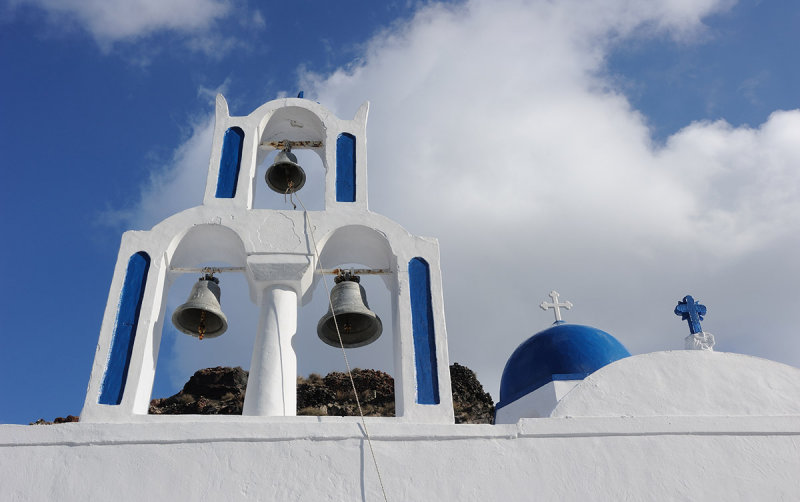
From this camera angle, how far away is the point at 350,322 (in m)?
5.04

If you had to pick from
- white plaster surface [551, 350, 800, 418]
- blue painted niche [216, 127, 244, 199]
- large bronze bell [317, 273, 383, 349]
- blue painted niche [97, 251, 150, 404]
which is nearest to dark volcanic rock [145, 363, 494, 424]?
large bronze bell [317, 273, 383, 349]

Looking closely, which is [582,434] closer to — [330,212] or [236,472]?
[236,472]

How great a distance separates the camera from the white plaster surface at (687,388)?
4.43 m

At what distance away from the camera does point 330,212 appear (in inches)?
194

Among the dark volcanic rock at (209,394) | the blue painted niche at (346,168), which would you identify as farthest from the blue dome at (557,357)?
the dark volcanic rock at (209,394)

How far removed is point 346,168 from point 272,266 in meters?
1.13

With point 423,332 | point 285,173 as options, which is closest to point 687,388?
point 423,332

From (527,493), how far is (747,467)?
1423 millimetres

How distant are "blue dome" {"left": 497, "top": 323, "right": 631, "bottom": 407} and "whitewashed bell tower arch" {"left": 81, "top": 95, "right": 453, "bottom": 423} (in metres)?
3.36

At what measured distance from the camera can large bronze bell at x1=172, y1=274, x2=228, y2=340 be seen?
15.9ft

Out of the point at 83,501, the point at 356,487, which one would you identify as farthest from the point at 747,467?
the point at 83,501

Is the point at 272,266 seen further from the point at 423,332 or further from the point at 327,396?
the point at 327,396

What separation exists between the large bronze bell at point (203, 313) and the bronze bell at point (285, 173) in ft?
4.12

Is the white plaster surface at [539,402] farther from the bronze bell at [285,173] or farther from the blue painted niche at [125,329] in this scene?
the blue painted niche at [125,329]
